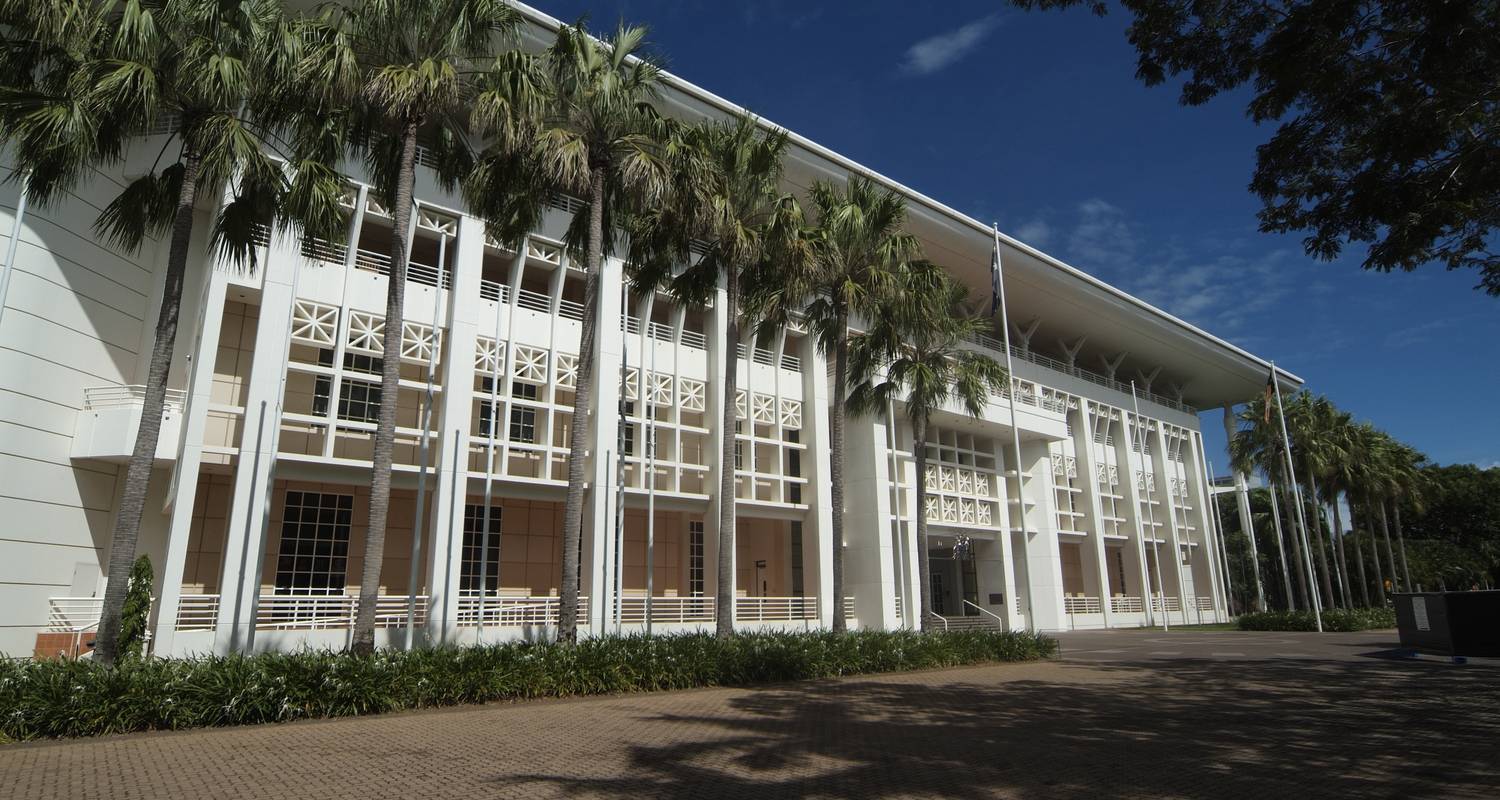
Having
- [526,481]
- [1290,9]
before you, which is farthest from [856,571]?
[1290,9]

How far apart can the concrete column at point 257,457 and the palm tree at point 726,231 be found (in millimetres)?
7888

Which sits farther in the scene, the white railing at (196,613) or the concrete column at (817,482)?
the concrete column at (817,482)

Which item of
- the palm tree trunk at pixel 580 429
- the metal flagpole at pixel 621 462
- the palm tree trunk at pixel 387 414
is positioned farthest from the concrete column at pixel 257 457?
the metal flagpole at pixel 621 462

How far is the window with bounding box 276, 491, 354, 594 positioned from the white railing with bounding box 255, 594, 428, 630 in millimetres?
688

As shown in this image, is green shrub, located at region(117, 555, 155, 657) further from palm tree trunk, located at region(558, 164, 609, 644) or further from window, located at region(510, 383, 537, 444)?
window, located at region(510, 383, 537, 444)

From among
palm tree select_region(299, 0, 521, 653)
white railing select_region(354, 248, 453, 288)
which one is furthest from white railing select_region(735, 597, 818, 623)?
palm tree select_region(299, 0, 521, 653)

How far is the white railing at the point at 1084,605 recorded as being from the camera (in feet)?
135

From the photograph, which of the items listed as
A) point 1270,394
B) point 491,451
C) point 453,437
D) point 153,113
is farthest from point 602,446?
point 1270,394

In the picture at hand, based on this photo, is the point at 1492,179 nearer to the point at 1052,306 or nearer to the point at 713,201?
the point at 713,201

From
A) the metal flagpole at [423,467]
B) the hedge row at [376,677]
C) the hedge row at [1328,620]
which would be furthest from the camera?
the hedge row at [1328,620]

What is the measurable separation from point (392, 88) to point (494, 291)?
12.3m

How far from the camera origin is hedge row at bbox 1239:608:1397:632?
34281 mm

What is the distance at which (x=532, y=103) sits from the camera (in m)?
15.4

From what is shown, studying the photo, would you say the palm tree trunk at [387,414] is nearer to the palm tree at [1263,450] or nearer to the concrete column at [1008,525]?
the concrete column at [1008,525]
